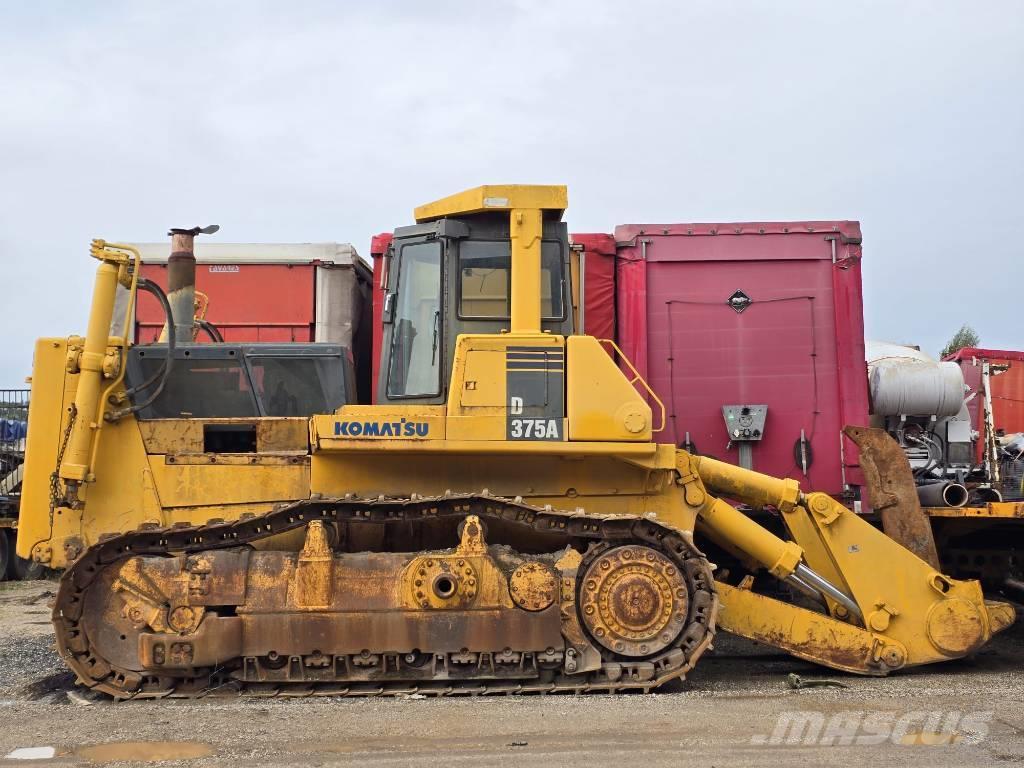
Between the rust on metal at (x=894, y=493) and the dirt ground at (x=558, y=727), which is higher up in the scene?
the rust on metal at (x=894, y=493)

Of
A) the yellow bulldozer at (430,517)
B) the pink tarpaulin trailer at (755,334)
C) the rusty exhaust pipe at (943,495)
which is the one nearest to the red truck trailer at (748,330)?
the pink tarpaulin trailer at (755,334)

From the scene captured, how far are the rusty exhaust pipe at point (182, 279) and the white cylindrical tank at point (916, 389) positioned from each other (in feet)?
21.9

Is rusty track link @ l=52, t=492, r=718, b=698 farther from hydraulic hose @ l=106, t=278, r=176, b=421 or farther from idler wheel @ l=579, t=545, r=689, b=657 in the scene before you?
hydraulic hose @ l=106, t=278, r=176, b=421

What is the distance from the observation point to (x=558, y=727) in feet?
19.1

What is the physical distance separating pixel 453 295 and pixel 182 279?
2.46 metres

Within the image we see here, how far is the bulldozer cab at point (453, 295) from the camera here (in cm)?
737

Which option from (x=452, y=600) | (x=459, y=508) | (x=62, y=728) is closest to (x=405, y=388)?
(x=459, y=508)

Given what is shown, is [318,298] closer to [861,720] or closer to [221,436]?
[221,436]

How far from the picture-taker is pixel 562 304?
747 cm

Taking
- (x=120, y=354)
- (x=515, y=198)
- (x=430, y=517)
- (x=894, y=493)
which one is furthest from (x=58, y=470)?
(x=894, y=493)

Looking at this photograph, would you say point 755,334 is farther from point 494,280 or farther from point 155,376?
point 155,376

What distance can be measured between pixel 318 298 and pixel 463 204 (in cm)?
346

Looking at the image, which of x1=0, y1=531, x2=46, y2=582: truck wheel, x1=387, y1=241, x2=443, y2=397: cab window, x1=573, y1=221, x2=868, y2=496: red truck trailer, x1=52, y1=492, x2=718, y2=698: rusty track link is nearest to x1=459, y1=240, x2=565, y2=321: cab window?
x1=387, y1=241, x2=443, y2=397: cab window

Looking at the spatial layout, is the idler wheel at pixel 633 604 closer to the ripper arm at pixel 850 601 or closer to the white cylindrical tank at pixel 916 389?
the ripper arm at pixel 850 601
